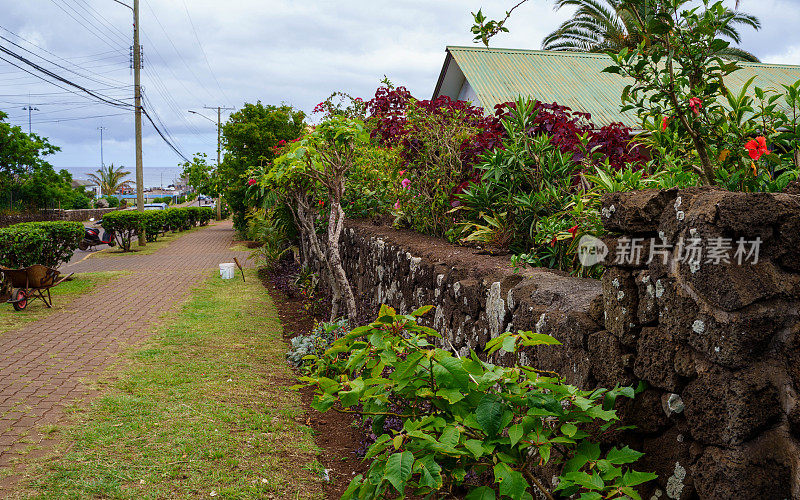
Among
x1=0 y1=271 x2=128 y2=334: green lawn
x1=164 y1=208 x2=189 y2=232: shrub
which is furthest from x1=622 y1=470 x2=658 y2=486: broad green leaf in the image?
x1=164 y1=208 x2=189 y2=232: shrub

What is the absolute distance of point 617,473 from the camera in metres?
1.96

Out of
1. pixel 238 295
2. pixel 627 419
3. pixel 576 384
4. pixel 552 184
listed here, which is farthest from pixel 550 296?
pixel 238 295

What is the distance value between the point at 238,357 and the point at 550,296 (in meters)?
5.01

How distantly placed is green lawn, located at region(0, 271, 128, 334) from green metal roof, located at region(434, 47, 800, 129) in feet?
30.3

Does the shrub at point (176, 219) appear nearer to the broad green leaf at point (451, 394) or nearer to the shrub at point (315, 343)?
the shrub at point (315, 343)

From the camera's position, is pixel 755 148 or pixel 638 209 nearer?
pixel 638 209

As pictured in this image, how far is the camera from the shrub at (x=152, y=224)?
75.3 ft

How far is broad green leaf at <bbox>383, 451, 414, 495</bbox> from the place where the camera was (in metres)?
1.87

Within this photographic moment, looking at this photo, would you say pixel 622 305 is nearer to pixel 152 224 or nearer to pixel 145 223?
pixel 145 223

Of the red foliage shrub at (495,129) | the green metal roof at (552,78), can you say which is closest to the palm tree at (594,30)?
the green metal roof at (552,78)

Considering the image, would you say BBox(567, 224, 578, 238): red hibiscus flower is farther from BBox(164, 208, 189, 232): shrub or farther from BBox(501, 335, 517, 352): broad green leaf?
BBox(164, 208, 189, 232): shrub

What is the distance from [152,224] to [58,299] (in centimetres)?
1386

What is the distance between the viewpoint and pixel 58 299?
1075 cm

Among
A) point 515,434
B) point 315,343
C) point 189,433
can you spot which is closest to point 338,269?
point 315,343
